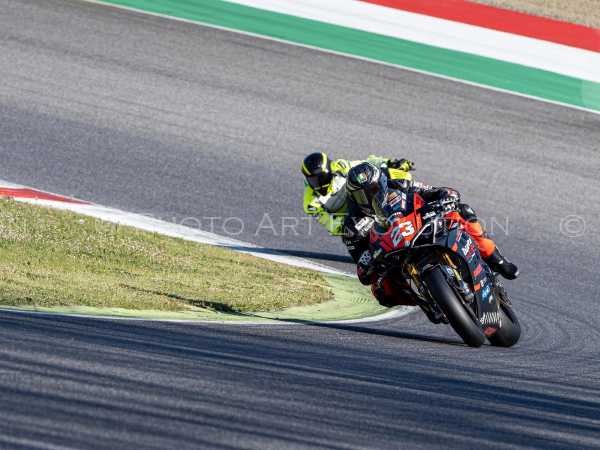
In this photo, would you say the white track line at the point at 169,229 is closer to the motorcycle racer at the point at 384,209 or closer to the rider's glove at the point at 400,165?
the rider's glove at the point at 400,165

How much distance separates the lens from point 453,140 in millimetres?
15781

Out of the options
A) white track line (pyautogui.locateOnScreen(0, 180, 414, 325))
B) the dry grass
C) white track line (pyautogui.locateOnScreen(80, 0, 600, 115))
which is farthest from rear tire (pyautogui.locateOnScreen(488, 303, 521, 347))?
the dry grass

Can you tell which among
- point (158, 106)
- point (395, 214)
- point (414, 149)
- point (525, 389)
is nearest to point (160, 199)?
point (158, 106)

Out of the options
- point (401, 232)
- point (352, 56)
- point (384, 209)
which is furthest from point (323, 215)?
point (352, 56)

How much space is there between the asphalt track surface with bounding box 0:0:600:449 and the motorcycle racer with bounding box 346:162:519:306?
1.37ft

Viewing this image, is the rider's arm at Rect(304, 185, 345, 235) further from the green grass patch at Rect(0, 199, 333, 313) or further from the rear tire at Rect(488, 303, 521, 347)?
the rear tire at Rect(488, 303, 521, 347)

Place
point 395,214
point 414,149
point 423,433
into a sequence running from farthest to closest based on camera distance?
point 414,149 < point 395,214 < point 423,433

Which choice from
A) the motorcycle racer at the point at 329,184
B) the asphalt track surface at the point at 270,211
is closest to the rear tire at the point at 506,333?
the asphalt track surface at the point at 270,211

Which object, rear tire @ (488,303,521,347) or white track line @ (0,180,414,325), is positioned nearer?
rear tire @ (488,303,521,347)

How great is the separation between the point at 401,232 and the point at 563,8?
449 inches

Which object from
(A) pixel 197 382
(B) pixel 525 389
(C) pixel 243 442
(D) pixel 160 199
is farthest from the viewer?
(D) pixel 160 199

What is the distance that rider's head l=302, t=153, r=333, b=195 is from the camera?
35.9 ft

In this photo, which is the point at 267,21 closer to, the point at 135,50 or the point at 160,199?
the point at 135,50

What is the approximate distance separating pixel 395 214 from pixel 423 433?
10.8 ft
